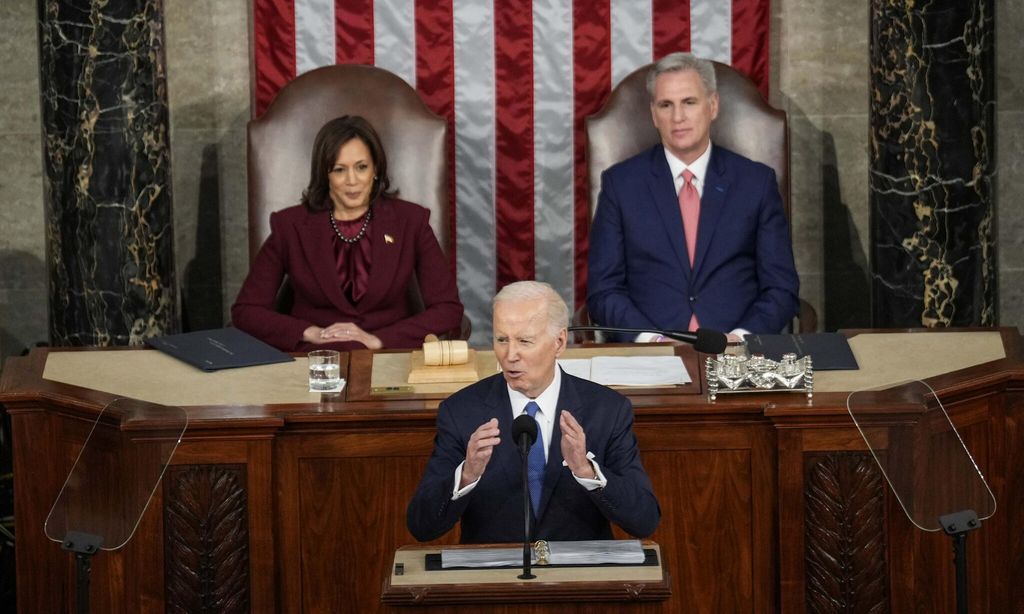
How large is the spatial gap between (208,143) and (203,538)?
300 centimetres

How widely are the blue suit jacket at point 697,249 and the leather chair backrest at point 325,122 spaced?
0.73 metres

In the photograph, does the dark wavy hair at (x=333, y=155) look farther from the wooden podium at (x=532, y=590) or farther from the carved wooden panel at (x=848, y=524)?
the wooden podium at (x=532, y=590)

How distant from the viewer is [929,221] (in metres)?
6.09

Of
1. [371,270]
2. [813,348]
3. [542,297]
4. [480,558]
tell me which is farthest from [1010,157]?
[480,558]

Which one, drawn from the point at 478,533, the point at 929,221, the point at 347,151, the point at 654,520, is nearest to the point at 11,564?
the point at 347,151

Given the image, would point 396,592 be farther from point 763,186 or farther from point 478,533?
point 763,186

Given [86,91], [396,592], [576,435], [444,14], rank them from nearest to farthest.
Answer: [396,592] < [576,435] < [86,91] < [444,14]

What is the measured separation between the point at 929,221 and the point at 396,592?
12.2 feet

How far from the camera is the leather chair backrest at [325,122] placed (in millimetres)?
6109

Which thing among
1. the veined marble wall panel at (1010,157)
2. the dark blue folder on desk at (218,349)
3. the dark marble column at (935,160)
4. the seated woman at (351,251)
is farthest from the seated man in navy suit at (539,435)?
the veined marble wall panel at (1010,157)

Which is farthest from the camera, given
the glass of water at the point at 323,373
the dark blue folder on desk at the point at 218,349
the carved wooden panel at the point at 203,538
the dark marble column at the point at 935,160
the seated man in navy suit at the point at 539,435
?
the dark marble column at the point at 935,160

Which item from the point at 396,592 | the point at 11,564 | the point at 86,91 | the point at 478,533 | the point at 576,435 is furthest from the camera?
the point at 86,91

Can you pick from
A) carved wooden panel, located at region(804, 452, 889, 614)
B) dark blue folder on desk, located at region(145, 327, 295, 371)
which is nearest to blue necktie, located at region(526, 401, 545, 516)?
carved wooden panel, located at region(804, 452, 889, 614)

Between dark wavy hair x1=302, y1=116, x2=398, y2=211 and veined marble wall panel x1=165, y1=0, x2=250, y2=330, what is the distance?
108 centimetres
